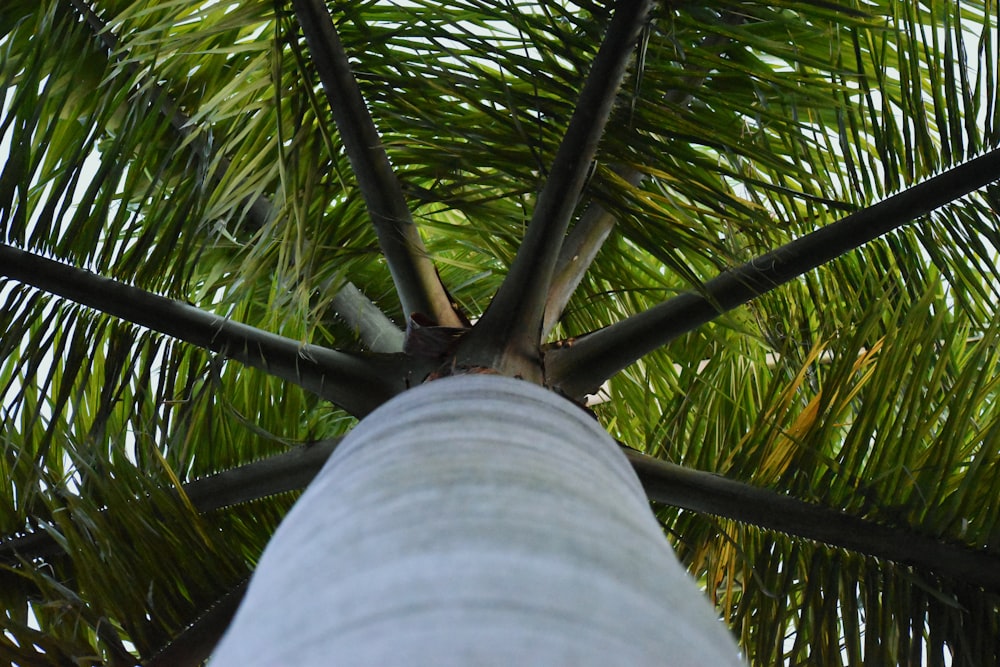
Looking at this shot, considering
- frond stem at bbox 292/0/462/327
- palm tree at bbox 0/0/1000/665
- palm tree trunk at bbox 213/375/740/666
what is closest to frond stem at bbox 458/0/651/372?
palm tree at bbox 0/0/1000/665

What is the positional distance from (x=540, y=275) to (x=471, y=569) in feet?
2.23

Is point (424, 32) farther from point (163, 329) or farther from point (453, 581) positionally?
point (453, 581)

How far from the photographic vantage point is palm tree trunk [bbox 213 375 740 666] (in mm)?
398

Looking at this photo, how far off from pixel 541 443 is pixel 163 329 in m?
0.76

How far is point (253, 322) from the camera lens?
6.57ft

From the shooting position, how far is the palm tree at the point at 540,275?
43.9 inches

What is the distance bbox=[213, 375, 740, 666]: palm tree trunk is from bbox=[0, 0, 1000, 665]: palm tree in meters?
0.43

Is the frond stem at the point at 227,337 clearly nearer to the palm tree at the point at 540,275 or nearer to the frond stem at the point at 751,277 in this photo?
the palm tree at the point at 540,275

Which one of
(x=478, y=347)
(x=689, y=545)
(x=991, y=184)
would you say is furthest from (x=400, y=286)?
(x=991, y=184)

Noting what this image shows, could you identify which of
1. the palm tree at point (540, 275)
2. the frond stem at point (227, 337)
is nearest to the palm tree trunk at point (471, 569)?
the palm tree at point (540, 275)

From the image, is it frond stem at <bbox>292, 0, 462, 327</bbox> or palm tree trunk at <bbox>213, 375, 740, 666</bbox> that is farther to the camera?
frond stem at <bbox>292, 0, 462, 327</bbox>

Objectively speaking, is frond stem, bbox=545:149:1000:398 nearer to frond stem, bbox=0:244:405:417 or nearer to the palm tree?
the palm tree

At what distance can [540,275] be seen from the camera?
3.60 feet

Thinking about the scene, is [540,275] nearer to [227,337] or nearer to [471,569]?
[227,337]
